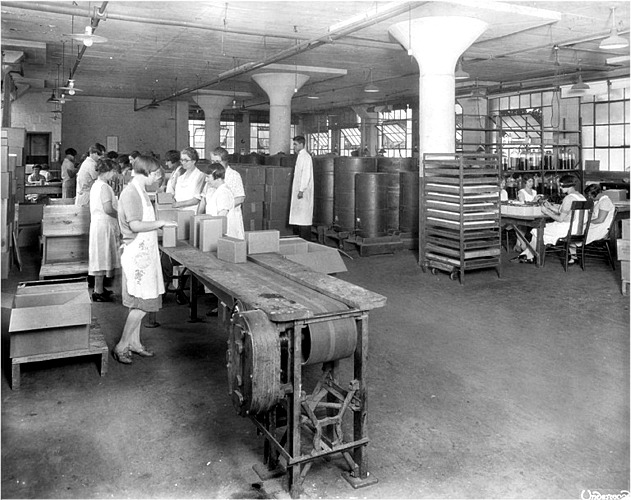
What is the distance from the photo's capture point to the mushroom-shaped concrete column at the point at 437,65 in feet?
27.1

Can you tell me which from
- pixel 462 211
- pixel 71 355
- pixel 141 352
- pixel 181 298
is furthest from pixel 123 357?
pixel 462 211

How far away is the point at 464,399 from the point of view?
12.6 ft

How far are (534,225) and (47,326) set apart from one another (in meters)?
6.41

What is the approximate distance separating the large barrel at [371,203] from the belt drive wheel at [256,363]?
6.90 metres

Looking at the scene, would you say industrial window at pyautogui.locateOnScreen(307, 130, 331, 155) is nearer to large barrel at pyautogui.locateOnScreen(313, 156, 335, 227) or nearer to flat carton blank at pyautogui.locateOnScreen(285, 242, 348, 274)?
large barrel at pyautogui.locateOnScreen(313, 156, 335, 227)

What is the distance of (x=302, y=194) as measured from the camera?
10.0 metres

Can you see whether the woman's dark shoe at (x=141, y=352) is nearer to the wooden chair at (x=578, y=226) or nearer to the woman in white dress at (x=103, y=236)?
the woman in white dress at (x=103, y=236)

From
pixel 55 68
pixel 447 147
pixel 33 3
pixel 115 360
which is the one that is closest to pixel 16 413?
pixel 115 360

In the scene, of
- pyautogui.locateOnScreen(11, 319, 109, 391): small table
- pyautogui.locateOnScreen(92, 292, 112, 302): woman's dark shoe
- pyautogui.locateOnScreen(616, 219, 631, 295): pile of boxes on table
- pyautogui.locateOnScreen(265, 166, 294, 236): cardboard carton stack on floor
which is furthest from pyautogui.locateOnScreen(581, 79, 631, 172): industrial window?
pyautogui.locateOnScreen(11, 319, 109, 391): small table

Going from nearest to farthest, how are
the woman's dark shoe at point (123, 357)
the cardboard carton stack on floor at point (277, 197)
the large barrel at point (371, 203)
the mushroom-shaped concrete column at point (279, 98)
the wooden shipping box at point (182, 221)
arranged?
the woman's dark shoe at point (123, 357) < the wooden shipping box at point (182, 221) < the large barrel at point (371, 203) < the cardboard carton stack on floor at point (277, 197) < the mushroom-shaped concrete column at point (279, 98)

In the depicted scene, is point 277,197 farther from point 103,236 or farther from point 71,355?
point 71,355

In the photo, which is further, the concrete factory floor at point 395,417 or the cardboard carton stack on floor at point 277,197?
the cardboard carton stack on floor at point 277,197

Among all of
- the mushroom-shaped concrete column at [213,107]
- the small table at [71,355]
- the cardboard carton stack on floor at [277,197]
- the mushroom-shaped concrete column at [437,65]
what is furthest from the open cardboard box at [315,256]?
the mushroom-shaped concrete column at [213,107]

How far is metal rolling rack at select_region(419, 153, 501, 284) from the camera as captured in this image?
754 cm
